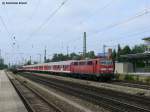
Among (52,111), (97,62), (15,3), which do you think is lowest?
(52,111)

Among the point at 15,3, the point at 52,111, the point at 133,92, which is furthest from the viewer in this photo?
the point at 133,92

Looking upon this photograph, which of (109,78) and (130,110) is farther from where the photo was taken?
(109,78)

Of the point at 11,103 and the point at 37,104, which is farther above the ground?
the point at 11,103

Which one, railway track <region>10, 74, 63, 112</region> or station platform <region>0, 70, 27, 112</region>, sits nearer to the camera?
station platform <region>0, 70, 27, 112</region>

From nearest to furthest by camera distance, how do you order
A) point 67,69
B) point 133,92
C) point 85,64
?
1. point 133,92
2. point 85,64
3. point 67,69

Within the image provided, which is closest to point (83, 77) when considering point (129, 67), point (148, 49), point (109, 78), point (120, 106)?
point (109, 78)

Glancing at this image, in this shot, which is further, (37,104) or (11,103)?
(37,104)

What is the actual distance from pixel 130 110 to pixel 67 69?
48.4 m

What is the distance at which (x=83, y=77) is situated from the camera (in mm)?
55875

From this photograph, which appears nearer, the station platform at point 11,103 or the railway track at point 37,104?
the station platform at point 11,103

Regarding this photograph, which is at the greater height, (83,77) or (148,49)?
(148,49)

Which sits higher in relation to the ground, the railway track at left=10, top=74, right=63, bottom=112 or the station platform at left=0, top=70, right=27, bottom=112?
the station platform at left=0, top=70, right=27, bottom=112

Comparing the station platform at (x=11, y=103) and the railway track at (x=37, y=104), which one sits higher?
the station platform at (x=11, y=103)

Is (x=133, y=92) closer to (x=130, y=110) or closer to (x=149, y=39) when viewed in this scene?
(x=130, y=110)
